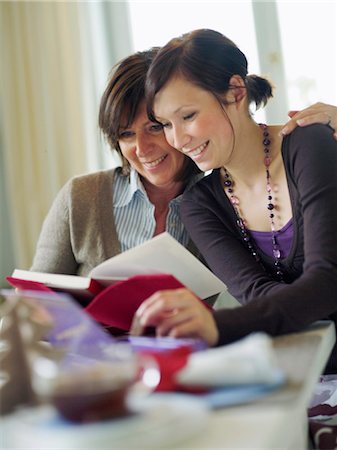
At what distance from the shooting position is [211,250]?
5.14ft

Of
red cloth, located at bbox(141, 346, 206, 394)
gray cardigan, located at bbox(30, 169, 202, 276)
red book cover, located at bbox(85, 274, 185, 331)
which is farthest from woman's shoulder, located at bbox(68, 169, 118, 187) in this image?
red cloth, located at bbox(141, 346, 206, 394)

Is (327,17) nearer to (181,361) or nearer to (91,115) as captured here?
(91,115)

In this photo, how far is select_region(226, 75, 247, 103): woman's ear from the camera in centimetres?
155

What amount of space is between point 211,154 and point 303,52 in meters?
1.21

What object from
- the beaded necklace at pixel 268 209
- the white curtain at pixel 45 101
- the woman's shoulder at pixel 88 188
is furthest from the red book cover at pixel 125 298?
the white curtain at pixel 45 101

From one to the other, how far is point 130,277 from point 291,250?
44 cm

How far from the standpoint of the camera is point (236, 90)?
1572mm

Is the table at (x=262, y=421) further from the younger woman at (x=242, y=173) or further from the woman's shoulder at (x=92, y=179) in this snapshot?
the woman's shoulder at (x=92, y=179)

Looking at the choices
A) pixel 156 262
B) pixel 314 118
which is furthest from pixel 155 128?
pixel 156 262

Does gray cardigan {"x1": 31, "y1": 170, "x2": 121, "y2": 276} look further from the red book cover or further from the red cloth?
the red cloth

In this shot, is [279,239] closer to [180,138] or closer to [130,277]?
[180,138]

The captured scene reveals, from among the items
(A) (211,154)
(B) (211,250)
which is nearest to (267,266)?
(B) (211,250)

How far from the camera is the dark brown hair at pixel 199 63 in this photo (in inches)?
58.8

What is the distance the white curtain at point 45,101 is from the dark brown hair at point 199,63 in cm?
126
